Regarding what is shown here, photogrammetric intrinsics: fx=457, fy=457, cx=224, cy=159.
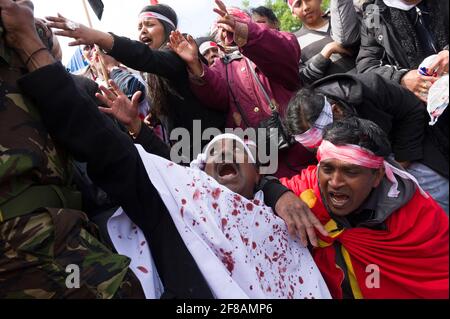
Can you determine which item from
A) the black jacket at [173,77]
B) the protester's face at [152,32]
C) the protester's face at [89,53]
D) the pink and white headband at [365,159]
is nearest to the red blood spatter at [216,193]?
the pink and white headband at [365,159]

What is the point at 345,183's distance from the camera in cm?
186

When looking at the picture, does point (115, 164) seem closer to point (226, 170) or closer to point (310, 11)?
point (226, 170)

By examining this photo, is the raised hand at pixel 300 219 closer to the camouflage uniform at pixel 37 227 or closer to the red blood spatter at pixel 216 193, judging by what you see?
the red blood spatter at pixel 216 193

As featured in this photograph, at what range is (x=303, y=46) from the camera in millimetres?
3131

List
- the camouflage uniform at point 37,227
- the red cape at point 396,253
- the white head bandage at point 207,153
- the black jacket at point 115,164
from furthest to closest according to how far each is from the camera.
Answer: the white head bandage at point 207,153 → the red cape at point 396,253 → the black jacket at point 115,164 → the camouflage uniform at point 37,227

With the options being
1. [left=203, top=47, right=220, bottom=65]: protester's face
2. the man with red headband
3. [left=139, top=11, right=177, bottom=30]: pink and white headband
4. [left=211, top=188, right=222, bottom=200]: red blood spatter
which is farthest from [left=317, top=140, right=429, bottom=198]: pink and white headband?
[left=139, top=11, right=177, bottom=30]: pink and white headband

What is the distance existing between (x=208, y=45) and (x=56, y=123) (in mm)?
1996

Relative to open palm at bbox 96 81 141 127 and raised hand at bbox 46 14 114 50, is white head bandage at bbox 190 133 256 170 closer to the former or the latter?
open palm at bbox 96 81 141 127

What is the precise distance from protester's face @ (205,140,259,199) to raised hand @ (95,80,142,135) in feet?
1.38

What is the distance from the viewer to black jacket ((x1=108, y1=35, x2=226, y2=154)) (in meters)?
2.48

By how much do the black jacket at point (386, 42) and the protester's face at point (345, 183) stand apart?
1.94 ft

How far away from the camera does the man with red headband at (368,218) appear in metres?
1.75

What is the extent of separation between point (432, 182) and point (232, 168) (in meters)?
0.83
